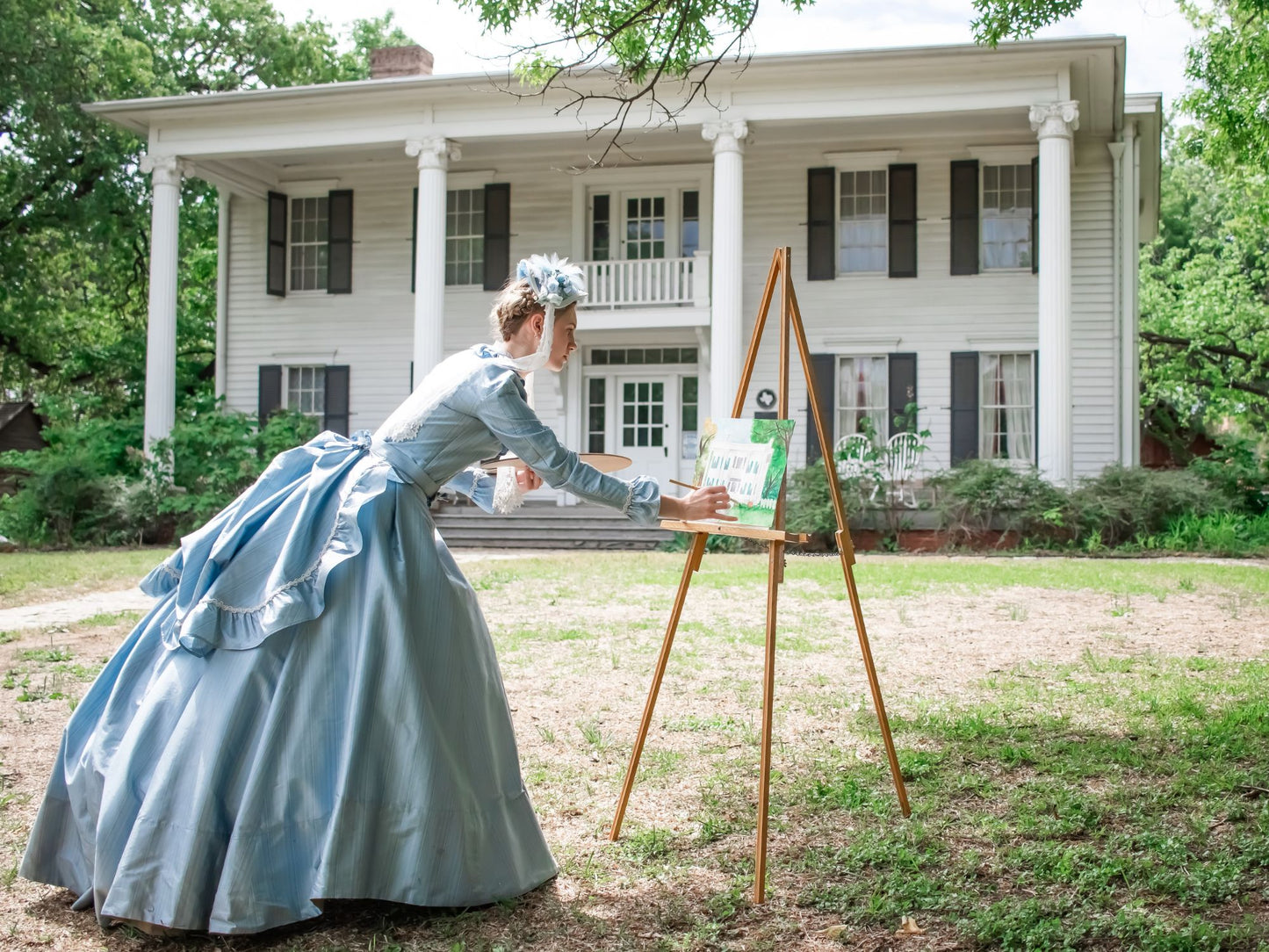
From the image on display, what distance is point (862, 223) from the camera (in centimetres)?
1655

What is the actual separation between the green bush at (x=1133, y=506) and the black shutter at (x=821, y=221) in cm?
500

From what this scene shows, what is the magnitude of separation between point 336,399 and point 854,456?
8.13 m

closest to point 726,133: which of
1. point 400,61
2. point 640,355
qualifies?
point 640,355

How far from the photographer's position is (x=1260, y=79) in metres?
9.88

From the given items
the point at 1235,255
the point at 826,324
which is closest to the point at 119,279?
the point at 826,324

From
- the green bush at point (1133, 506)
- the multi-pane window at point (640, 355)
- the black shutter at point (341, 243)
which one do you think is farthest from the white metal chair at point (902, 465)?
the black shutter at point (341, 243)

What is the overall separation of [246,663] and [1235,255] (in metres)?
29.7

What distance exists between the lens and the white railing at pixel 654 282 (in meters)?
16.0

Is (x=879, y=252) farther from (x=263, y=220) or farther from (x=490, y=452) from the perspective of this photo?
(x=490, y=452)

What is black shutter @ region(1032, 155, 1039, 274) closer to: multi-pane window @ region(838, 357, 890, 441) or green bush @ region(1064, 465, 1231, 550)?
multi-pane window @ region(838, 357, 890, 441)

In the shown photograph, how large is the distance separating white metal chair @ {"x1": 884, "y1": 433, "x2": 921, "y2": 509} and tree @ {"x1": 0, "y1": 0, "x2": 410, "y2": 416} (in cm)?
1147

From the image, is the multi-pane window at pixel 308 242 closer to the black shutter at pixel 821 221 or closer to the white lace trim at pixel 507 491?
the black shutter at pixel 821 221

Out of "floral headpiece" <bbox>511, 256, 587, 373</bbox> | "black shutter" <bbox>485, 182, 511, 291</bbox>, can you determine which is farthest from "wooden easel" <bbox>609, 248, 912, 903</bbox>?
"black shutter" <bbox>485, 182, 511, 291</bbox>

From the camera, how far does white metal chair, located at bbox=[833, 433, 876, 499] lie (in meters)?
14.4
